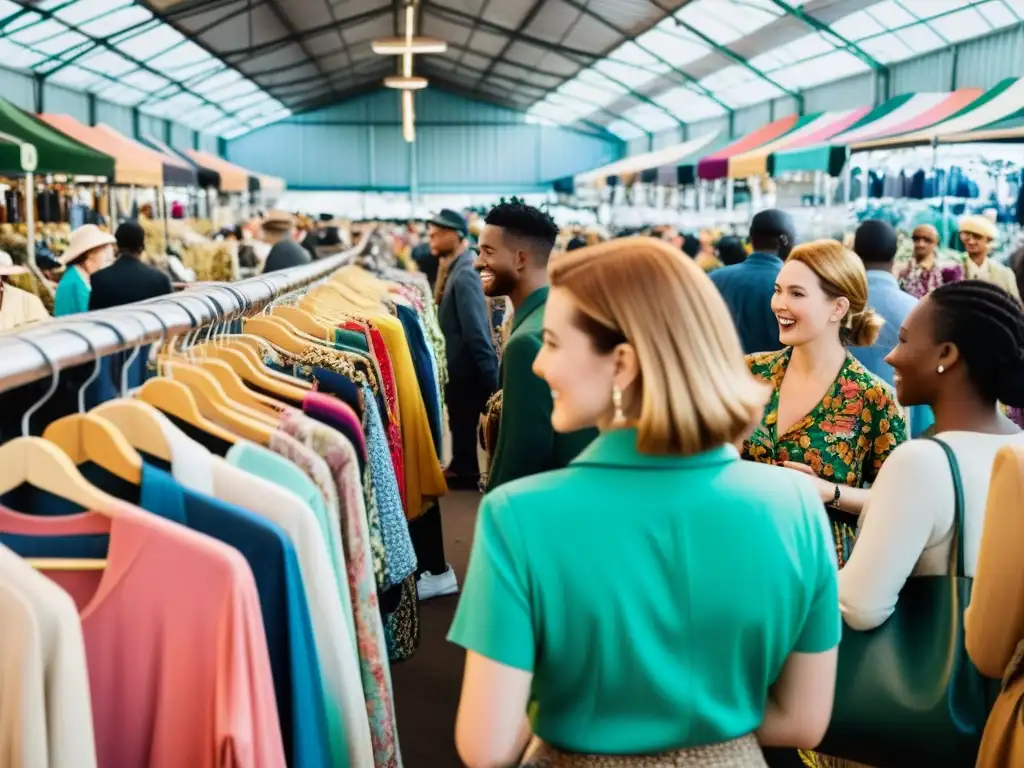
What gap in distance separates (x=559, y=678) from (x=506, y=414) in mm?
1210

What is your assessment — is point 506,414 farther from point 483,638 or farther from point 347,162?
point 347,162

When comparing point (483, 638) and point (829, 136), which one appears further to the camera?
point (829, 136)

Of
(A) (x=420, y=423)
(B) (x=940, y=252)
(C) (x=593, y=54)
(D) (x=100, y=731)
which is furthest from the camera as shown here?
(C) (x=593, y=54)

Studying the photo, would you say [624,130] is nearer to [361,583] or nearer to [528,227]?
[528,227]

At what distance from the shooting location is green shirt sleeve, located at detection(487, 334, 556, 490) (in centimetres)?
243

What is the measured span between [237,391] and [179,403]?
0.80ft

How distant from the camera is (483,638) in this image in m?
1.22

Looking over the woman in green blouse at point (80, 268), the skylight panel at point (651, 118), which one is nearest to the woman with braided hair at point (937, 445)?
the woman in green blouse at point (80, 268)

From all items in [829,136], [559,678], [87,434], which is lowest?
[559,678]

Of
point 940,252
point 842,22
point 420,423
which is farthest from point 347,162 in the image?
point 420,423

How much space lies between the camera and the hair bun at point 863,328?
288 cm

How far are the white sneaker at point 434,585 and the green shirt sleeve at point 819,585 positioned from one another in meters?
3.37

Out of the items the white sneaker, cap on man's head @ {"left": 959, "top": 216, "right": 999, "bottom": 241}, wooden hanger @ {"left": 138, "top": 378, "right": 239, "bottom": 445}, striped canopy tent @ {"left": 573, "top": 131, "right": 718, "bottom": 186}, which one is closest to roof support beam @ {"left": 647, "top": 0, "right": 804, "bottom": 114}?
striped canopy tent @ {"left": 573, "top": 131, "right": 718, "bottom": 186}

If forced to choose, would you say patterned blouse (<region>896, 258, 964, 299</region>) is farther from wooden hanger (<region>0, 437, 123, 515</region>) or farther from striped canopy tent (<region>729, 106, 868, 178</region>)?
wooden hanger (<region>0, 437, 123, 515</region>)
